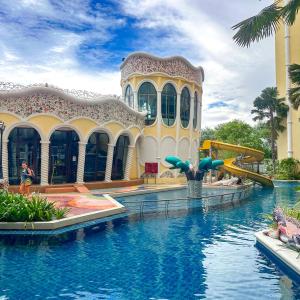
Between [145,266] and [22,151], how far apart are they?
19.2m

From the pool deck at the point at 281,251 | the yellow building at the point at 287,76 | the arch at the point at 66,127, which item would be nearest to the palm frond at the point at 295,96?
the yellow building at the point at 287,76

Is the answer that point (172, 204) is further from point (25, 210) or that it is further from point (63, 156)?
point (63, 156)

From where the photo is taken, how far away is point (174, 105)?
35.4m

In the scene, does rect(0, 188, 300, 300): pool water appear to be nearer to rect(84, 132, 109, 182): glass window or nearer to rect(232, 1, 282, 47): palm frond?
rect(232, 1, 282, 47): palm frond

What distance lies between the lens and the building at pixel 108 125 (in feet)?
81.3

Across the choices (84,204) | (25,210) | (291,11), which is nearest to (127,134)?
(84,204)

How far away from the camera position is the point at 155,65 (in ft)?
113

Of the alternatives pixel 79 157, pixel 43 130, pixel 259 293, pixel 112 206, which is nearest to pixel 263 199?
pixel 112 206

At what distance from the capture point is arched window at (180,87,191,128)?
3609 cm

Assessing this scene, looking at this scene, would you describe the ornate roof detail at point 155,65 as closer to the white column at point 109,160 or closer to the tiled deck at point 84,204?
the white column at point 109,160

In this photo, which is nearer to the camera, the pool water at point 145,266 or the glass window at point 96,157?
the pool water at point 145,266

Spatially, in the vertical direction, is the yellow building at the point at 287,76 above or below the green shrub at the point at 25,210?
above

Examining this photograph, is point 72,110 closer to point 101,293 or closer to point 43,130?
point 43,130

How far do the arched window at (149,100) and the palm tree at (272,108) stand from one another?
19330 mm
